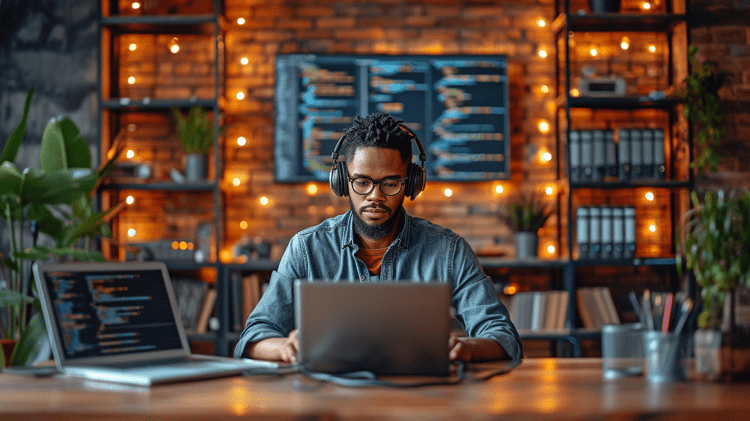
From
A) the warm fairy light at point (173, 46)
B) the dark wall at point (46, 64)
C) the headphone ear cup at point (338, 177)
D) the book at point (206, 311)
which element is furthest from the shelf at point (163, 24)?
the headphone ear cup at point (338, 177)

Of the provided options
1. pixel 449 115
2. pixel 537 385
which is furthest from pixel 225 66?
pixel 537 385

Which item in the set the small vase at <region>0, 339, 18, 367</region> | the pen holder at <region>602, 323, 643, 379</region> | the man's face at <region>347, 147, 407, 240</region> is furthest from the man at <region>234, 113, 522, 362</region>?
the small vase at <region>0, 339, 18, 367</region>

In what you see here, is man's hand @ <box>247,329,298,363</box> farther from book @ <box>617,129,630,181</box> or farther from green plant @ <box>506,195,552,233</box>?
book @ <box>617,129,630,181</box>

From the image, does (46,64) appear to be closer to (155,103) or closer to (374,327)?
(155,103)

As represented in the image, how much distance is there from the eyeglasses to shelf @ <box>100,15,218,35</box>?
6.40 feet

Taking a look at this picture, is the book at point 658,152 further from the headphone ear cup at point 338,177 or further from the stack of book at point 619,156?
the headphone ear cup at point 338,177

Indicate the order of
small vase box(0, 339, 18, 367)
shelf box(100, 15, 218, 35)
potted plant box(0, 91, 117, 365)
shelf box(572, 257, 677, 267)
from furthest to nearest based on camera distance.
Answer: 1. shelf box(100, 15, 218, 35)
2. shelf box(572, 257, 677, 267)
3. small vase box(0, 339, 18, 367)
4. potted plant box(0, 91, 117, 365)

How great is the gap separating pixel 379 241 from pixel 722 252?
0.97 metres

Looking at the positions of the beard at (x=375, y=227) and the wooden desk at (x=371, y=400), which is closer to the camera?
the wooden desk at (x=371, y=400)

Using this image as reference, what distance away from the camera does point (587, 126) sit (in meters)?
3.71

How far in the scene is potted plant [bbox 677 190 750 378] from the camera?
117 centimetres

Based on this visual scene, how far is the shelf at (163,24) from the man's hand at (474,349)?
257cm

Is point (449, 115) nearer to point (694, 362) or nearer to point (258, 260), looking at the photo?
point (258, 260)

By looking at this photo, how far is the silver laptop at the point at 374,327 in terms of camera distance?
3.86 feet
